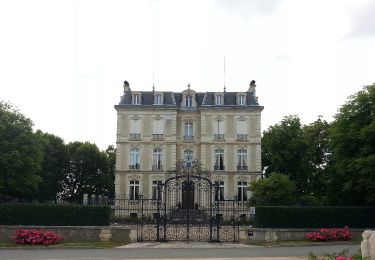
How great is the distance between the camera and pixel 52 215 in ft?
77.9

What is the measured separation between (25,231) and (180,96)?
2717 centimetres

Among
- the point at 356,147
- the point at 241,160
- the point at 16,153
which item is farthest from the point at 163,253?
the point at 241,160

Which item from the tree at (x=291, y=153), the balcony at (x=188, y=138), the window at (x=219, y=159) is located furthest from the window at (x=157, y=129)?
the tree at (x=291, y=153)

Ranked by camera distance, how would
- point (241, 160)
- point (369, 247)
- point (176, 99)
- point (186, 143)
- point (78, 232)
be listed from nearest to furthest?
point (369, 247) < point (78, 232) < point (241, 160) < point (186, 143) < point (176, 99)

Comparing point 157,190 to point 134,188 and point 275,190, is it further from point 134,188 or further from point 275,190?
point 134,188

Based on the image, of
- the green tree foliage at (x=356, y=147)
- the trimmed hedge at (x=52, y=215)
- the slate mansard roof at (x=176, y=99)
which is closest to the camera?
the trimmed hedge at (x=52, y=215)

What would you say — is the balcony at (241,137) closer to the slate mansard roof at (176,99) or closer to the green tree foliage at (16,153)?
the slate mansard roof at (176,99)

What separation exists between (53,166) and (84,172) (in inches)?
155

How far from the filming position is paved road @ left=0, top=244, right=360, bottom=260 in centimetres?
1733

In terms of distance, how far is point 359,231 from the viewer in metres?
23.9

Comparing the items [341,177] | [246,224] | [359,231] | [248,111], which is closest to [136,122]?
[248,111]

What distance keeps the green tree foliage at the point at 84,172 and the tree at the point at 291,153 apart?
1876 centimetres

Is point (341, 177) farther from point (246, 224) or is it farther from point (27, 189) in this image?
point (27, 189)

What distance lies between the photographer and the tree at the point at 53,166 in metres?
49.0
